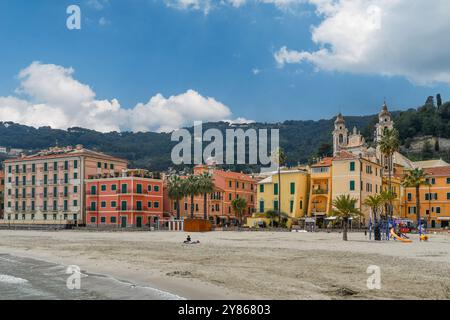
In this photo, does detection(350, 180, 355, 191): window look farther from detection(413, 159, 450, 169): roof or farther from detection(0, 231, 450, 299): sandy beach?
detection(413, 159, 450, 169): roof

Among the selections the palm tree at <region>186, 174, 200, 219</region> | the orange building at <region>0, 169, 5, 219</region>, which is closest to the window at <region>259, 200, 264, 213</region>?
the palm tree at <region>186, 174, 200, 219</region>

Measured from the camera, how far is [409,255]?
106 feet

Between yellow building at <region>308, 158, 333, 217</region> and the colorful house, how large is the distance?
1723mm

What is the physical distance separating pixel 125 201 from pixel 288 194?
25.9 metres

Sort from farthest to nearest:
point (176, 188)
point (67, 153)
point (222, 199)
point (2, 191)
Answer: point (2, 191)
point (222, 199)
point (67, 153)
point (176, 188)

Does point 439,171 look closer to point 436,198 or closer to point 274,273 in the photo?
point 436,198

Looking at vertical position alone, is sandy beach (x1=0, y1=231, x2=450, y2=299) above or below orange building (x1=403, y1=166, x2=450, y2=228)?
below

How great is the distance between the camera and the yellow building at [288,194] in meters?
82.8

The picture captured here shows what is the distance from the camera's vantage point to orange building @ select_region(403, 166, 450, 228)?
89.1 meters

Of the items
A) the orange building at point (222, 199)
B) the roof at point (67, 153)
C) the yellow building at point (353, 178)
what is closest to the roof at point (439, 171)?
the yellow building at point (353, 178)

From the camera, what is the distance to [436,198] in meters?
90.4

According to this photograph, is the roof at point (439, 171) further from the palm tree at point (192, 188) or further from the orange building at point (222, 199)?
the palm tree at point (192, 188)

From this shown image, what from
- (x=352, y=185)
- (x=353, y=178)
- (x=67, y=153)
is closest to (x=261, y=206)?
(x=352, y=185)
